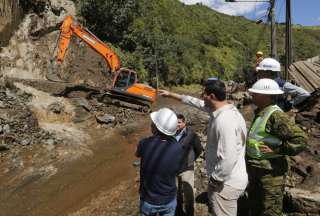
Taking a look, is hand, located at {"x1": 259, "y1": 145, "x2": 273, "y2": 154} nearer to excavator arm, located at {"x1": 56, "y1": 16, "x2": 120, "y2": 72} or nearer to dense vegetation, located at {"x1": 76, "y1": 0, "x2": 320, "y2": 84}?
excavator arm, located at {"x1": 56, "y1": 16, "x2": 120, "y2": 72}

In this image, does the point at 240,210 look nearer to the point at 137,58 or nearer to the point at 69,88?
the point at 69,88

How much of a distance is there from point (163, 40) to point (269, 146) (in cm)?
2335

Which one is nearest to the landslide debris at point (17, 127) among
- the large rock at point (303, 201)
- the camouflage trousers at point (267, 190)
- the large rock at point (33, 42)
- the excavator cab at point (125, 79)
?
the excavator cab at point (125, 79)

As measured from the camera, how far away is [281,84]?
514 centimetres

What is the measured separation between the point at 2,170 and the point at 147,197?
6798mm

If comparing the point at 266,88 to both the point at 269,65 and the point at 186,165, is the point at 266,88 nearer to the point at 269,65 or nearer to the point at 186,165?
the point at 269,65

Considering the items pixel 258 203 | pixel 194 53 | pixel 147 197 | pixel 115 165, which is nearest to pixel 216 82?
pixel 147 197

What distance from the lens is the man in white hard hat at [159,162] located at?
3.60 meters

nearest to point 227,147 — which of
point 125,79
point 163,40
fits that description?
point 125,79

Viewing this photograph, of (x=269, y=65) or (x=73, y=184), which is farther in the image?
(x=73, y=184)

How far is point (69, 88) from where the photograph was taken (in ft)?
51.1

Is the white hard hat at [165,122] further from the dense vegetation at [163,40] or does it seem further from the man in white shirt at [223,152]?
the dense vegetation at [163,40]

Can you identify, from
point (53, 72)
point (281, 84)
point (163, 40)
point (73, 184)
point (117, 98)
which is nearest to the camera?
point (281, 84)

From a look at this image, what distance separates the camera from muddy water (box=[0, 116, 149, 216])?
7846mm
